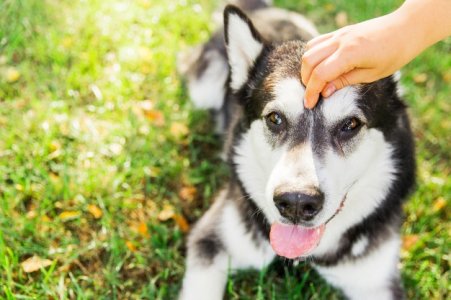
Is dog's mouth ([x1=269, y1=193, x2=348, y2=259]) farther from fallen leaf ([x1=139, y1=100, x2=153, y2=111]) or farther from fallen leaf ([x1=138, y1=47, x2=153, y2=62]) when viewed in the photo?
fallen leaf ([x1=138, y1=47, x2=153, y2=62])

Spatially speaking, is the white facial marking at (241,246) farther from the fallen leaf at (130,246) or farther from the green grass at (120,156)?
the fallen leaf at (130,246)

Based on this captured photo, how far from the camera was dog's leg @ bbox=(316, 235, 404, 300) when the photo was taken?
3.07 meters

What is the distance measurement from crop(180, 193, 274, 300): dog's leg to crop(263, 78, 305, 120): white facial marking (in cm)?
86

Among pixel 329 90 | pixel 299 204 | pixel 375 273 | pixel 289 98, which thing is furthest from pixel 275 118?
pixel 375 273

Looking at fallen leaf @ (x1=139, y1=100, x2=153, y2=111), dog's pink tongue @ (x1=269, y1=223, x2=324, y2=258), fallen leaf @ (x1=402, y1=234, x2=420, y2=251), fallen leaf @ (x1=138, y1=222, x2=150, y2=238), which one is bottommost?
fallen leaf @ (x1=402, y1=234, x2=420, y2=251)

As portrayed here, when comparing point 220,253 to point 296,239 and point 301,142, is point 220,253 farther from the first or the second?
point 301,142

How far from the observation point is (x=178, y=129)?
444cm

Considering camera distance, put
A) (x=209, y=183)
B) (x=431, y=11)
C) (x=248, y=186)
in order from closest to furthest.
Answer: (x=431, y=11) → (x=248, y=186) → (x=209, y=183)

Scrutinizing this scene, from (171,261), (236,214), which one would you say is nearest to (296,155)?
(236,214)

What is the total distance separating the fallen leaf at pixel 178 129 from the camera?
440 centimetres

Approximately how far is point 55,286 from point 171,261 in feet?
2.52

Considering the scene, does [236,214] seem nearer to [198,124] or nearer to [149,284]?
[149,284]

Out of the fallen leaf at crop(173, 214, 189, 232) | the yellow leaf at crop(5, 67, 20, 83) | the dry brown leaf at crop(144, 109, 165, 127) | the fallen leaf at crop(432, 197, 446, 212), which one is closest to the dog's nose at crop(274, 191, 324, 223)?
the fallen leaf at crop(173, 214, 189, 232)

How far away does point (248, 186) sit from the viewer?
315 cm
